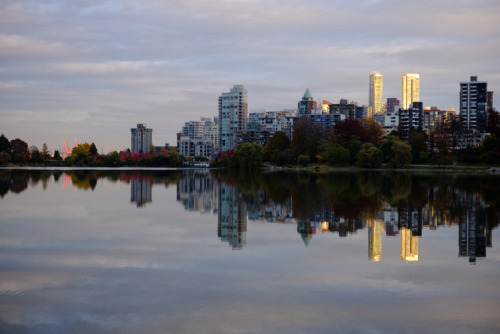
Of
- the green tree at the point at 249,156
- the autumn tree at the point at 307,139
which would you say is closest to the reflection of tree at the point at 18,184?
the green tree at the point at 249,156

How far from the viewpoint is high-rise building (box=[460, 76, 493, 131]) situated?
148 metres

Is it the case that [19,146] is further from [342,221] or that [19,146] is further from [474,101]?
[474,101]

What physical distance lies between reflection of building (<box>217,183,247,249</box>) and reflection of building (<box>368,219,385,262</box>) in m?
2.95

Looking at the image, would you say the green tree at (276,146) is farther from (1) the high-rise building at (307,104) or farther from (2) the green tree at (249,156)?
(1) the high-rise building at (307,104)

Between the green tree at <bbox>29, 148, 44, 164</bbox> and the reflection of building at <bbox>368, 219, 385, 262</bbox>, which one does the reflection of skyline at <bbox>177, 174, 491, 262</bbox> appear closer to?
the reflection of building at <bbox>368, 219, 385, 262</bbox>

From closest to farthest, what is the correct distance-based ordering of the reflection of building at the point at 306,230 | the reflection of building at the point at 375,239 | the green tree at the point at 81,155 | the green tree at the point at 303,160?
the reflection of building at the point at 375,239, the reflection of building at the point at 306,230, the green tree at the point at 303,160, the green tree at the point at 81,155

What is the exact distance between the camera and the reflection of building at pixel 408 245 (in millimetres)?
11439

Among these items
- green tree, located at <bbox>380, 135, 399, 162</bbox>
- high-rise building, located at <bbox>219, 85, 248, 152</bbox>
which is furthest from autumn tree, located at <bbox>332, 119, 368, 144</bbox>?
high-rise building, located at <bbox>219, 85, 248, 152</bbox>

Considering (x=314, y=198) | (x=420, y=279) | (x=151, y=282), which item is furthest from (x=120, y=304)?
(x=314, y=198)

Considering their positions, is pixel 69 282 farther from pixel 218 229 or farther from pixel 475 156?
pixel 475 156

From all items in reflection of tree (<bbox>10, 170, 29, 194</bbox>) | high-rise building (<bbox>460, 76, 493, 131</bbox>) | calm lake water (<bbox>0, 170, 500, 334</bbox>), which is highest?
high-rise building (<bbox>460, 76, 493, 131</bbox>)

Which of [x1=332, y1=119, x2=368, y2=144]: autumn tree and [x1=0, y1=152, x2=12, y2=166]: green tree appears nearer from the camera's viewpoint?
[x1=332, y1=119, x2=368, y2=144]: autumn tree

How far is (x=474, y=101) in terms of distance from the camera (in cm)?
14938

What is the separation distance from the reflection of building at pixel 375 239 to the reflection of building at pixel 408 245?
524 mm
